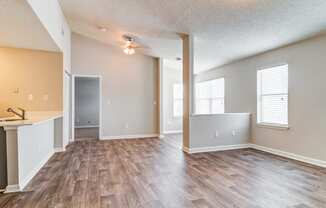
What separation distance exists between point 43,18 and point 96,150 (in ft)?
10.3

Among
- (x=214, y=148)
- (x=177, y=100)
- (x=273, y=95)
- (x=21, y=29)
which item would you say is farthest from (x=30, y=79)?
(x=273, y=95)

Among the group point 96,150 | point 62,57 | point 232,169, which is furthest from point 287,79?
point 62,57

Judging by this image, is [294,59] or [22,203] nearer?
[22,203]

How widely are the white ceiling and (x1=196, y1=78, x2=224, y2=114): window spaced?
507 centimetres

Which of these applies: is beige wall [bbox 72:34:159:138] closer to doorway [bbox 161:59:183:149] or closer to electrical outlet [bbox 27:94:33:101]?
doorway [bbox 161:59:183:149]

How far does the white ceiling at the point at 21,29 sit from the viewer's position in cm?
246

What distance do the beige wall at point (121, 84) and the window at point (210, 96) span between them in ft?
6.90

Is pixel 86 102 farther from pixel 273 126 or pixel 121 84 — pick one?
pixel 273 126

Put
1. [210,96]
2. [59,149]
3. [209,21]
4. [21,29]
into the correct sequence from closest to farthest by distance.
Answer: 1. [21,29]
2. [209,21]
3. [59,149]
4. [210,96]

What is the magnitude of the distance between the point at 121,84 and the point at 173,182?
4389 mm

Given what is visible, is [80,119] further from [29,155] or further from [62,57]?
[29,155]

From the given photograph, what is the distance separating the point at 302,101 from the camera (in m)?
4.12

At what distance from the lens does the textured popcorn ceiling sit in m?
3.12

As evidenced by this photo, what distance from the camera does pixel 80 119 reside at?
10.1 metres
